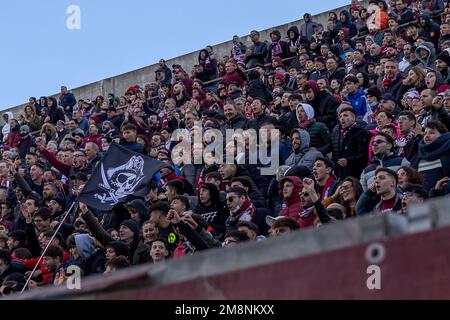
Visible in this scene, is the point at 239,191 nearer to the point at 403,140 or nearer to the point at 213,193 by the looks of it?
the point at 213,193

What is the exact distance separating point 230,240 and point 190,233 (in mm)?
380

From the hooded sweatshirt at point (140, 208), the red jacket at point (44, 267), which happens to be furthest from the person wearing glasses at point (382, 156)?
the red jacket at point (44, 267)

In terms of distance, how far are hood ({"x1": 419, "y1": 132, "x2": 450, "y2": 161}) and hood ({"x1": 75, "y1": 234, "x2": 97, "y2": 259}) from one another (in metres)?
3.57

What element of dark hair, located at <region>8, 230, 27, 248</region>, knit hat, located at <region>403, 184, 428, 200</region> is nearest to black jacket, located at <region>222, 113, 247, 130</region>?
dark hair, located at <region>8, 230, 27, 248</region>

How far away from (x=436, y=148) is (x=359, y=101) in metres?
4.52

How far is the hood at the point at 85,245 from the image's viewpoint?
10.7 m

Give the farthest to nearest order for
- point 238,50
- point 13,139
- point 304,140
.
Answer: point 238,50 → point 13,139 → point 304,140

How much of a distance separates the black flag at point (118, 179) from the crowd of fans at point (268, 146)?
21 centimetres

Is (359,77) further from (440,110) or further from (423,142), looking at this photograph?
(423,142)

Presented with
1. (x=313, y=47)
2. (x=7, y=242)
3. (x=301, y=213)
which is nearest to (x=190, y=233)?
(x=301, y=213)

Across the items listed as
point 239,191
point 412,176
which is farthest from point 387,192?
point 239,191

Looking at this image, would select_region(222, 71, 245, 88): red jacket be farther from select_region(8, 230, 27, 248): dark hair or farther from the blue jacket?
select_region(8, 230, 27, 248): dark hair

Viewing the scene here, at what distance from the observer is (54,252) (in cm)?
1127

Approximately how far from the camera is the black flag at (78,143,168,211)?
36.3ft
